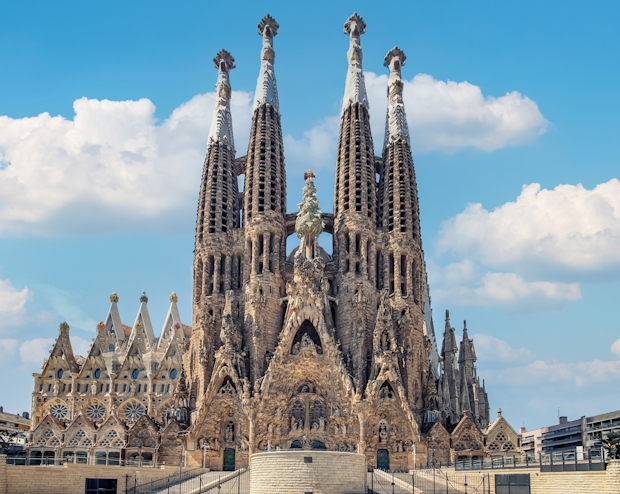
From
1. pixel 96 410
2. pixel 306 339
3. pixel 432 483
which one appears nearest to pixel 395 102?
pixel 306 339

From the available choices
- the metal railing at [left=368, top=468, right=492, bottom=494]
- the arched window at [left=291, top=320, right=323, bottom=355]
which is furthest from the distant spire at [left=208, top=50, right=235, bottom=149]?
the metal railing at [left=368, top=468, right=492, bottom=494]

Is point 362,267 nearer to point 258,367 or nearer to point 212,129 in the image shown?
point 258,367

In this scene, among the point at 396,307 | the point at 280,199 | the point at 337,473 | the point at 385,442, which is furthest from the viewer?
the point at 280,199

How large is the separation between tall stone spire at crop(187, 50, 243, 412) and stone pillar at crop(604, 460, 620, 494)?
42817mm

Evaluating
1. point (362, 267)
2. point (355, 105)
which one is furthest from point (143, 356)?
point (355, 105)

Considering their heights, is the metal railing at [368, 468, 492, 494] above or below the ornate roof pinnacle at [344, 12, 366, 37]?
below

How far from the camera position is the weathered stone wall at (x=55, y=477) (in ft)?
147

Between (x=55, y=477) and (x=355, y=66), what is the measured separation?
54.9m

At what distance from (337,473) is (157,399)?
47.8 m

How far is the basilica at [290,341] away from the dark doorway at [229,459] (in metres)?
0.10

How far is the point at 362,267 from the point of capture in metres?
76.4

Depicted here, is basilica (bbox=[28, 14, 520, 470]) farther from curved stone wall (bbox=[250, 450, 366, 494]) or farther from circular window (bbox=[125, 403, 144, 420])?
curved stone wall (bbox=[250, 450, 366, 494])

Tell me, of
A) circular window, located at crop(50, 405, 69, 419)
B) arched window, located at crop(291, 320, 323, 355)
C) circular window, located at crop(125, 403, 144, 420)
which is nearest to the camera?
arched window, located at crop(291, 320, 323, 355)

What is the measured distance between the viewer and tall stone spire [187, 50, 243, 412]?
7500cm
